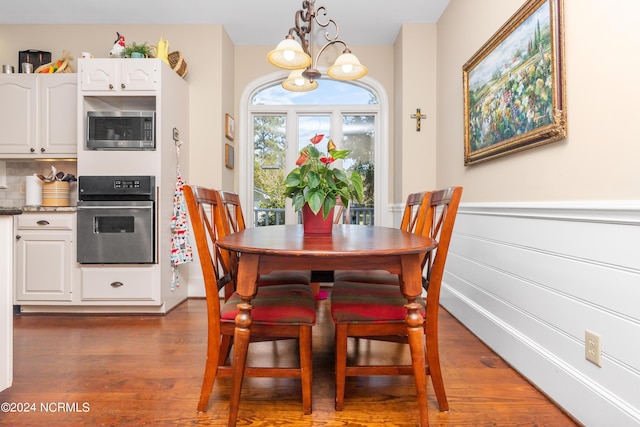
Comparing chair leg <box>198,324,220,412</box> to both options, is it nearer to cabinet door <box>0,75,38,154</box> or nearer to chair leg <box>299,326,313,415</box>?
chair leg <box>299,326,313,415</box>

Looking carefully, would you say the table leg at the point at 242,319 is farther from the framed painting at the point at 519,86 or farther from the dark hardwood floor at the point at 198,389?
the framed painting at the point at 519,86

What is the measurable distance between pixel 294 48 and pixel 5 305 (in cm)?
183

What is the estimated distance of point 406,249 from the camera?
1.18m

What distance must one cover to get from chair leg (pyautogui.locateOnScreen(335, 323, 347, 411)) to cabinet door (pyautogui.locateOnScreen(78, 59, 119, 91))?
2.76 meters

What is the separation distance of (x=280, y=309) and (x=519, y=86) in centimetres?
175

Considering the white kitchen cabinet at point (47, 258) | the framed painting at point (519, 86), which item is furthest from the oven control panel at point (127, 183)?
the framed painting at point (519, 86)

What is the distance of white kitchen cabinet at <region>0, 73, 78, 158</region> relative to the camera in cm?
298

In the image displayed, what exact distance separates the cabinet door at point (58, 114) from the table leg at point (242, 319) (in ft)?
8.83

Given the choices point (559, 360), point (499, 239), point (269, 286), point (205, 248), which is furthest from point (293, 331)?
point (499, 239)

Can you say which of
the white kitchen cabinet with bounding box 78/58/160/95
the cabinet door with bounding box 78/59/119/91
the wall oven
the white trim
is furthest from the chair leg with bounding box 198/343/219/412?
the white trim

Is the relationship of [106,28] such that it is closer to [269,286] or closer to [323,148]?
[323,148]

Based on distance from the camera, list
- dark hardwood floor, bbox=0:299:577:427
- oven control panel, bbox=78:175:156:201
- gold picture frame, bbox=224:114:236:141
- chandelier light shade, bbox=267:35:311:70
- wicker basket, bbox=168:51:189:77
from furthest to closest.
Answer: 1. gold picture frame, bbox=224:114:236:141
2. wicker basket, bbox=168:51:189:77
3. oven control panel, bbox=78:175:156:201
4. chandelier light shade, bbox=267:35:311:70
5. dark hardwood floor, bbox=0:299:577:427

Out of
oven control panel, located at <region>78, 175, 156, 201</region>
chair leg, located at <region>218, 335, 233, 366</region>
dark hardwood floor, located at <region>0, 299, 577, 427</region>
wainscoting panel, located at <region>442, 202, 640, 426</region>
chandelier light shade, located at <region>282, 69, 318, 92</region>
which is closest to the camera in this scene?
wainscoting panel, located at <region>442, 202, 640, 426</region>

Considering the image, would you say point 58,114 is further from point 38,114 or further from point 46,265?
point 46,265
